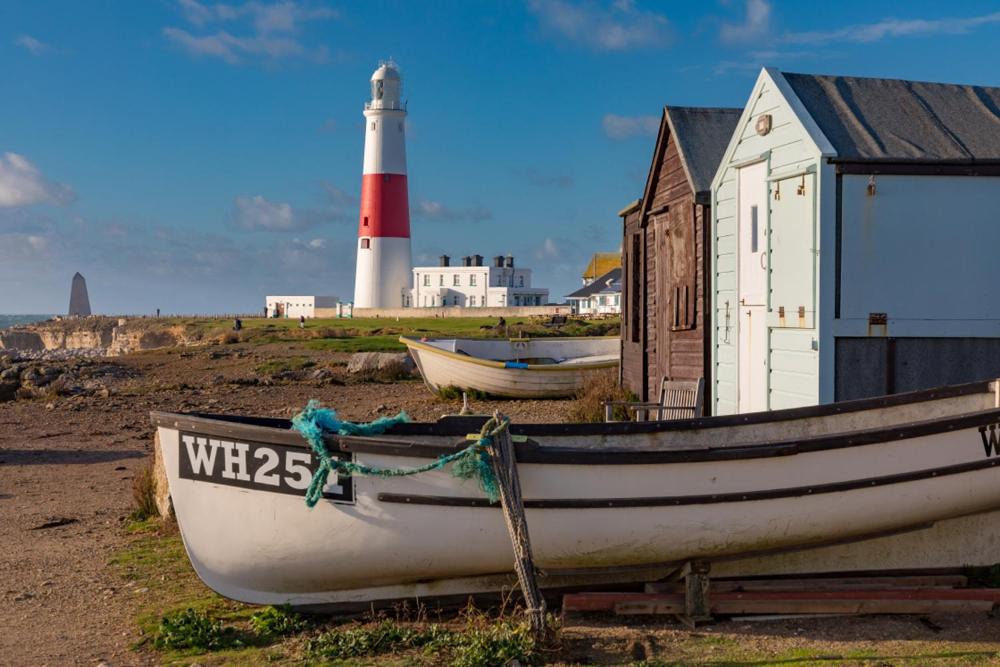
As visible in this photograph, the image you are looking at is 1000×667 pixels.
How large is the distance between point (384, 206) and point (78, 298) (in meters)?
74.4

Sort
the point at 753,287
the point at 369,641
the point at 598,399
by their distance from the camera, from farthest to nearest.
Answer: the point at 598,399 < the point at 753,287 < the point at 369,641

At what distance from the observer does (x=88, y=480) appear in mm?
12758

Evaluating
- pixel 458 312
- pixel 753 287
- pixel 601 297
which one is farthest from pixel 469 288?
pixel 753 287

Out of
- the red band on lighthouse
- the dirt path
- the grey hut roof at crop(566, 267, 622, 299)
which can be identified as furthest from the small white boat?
the grey hut roof at crop(566, 267, 622, 299)

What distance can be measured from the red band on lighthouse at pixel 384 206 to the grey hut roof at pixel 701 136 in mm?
48116

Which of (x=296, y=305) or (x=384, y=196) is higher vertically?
(x=384, y=196)

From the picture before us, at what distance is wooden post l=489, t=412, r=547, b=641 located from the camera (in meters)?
6.45

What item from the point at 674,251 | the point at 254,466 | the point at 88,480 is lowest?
the point at 88,480

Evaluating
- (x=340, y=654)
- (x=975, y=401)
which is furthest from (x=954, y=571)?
(x=340, y=654)

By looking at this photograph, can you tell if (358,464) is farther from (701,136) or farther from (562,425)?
(701,136)

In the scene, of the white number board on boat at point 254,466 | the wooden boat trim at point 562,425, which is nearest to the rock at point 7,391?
the wooden boat trim at point 562,425

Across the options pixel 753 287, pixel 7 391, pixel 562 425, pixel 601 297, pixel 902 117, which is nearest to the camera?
pixel 562 425

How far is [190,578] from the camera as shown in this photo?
8.27m

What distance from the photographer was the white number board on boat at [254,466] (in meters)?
6.76
